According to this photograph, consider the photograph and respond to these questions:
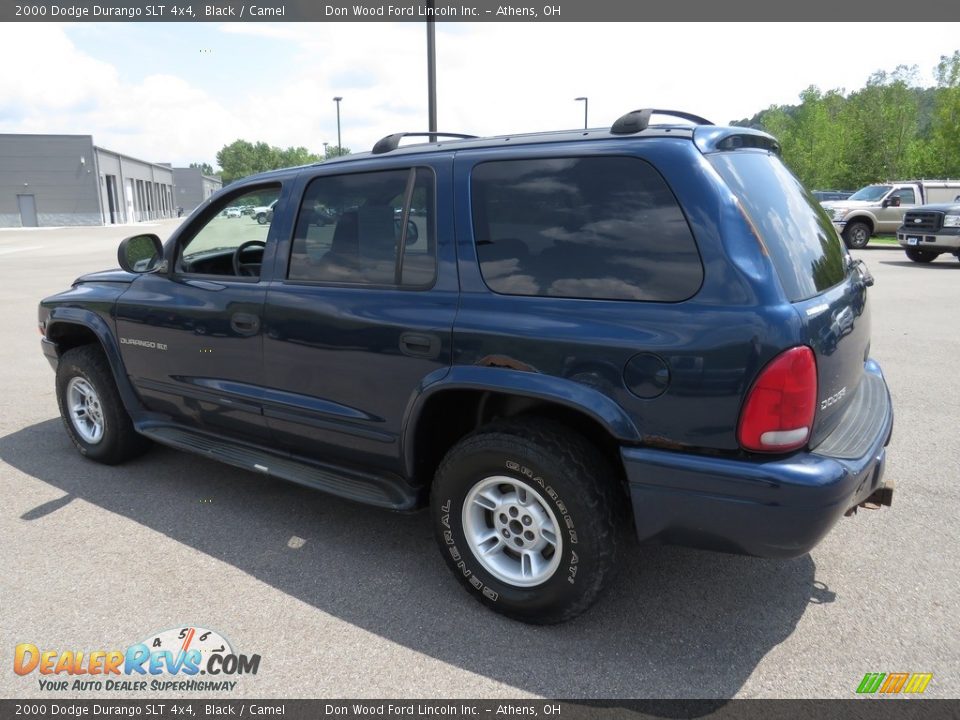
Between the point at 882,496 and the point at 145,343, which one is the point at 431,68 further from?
the point at 882,496

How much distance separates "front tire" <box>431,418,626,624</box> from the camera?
2.69 metres

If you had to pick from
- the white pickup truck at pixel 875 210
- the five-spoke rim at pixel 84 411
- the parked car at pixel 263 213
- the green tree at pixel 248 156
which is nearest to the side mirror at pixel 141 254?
the parked car at pixel 263 213

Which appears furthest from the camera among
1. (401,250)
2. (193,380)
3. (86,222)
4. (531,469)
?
(86,222)

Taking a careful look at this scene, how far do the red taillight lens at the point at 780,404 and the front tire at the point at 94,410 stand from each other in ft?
12.3

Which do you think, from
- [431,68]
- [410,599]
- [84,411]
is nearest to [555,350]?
[410,599]

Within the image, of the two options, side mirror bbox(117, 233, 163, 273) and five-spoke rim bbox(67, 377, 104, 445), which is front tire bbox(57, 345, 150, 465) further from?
side mirror bbox(117, 233, 163, 273)

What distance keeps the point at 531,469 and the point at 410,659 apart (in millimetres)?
843

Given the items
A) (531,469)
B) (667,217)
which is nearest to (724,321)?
(667,217)

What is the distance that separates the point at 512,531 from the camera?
116 inches

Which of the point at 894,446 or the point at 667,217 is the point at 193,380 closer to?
the point at 667,217

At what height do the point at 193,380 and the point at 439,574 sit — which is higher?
the point at 193,380

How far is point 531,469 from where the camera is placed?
2748 mm

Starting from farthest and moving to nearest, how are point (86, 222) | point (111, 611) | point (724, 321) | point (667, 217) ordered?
point (86, 222) < point (111, 611) < point (667, 217) < point (724, 321)

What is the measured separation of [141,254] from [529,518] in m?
2.90
